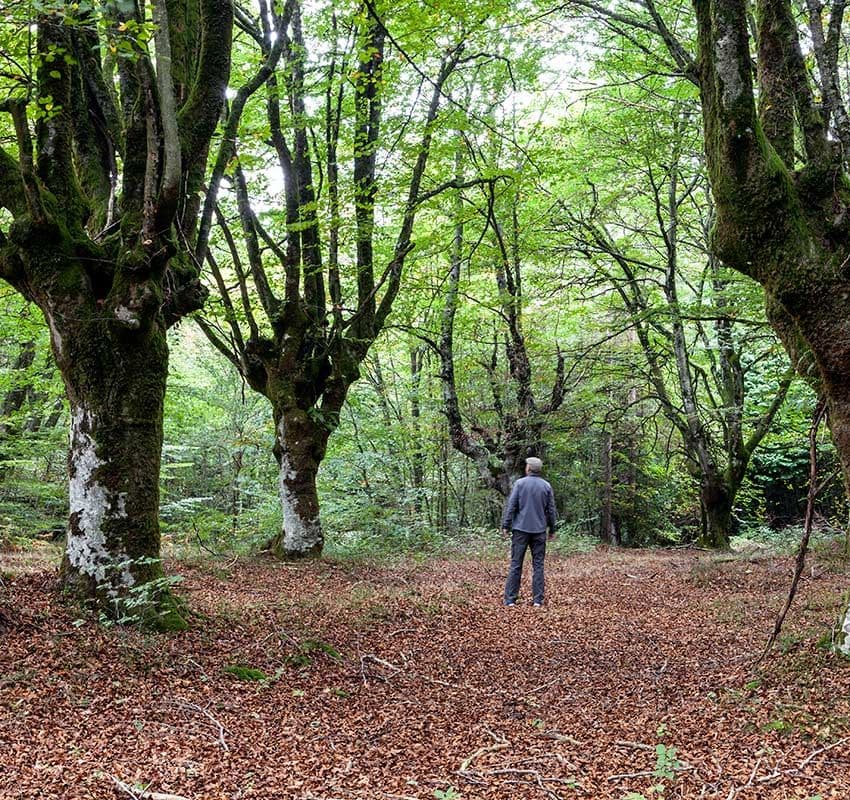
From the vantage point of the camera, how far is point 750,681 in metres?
4.87

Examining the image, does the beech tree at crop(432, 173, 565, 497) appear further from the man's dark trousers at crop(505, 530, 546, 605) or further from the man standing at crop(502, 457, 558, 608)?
the man's dark trousers at crop(505, 530, 546, 605)

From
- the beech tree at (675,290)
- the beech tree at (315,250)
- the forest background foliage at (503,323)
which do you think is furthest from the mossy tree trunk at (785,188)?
the beech tree at (675,290)

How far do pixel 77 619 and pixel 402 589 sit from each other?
14.6 ft

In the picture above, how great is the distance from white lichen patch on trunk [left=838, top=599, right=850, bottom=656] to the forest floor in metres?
0.10

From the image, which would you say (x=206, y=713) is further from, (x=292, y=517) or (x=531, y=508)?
(x=292, y=517)

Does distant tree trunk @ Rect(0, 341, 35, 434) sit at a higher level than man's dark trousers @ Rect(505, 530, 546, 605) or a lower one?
higher

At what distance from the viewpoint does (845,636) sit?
4.86 metres

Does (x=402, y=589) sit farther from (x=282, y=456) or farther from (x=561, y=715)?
(x=561, y=715)

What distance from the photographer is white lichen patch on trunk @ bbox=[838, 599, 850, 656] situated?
15.8 ft

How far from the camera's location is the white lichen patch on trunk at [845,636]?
4804mm

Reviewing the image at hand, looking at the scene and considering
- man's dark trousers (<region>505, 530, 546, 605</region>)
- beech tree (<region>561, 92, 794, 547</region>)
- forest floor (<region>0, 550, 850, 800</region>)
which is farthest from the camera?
beech tree (<region>561, 92, 794, 547</region>)

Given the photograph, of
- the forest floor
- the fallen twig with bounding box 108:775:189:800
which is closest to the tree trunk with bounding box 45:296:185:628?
the forest floor

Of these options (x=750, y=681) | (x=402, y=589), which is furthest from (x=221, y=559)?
(x=750, y=681)

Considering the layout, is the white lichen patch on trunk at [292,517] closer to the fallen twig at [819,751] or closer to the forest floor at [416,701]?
the forest floor at [416,701]
